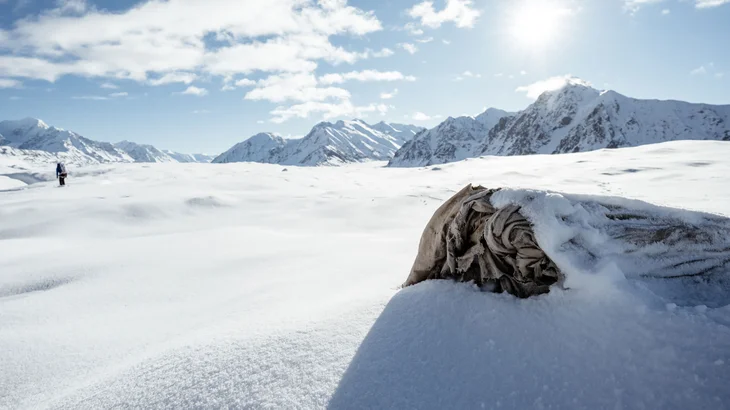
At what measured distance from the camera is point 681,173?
26.6ft

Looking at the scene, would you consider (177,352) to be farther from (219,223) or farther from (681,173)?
(681,173)

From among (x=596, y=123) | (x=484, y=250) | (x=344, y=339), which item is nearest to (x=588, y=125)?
(x=596, y=123)

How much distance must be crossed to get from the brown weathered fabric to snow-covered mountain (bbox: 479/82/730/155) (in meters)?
131

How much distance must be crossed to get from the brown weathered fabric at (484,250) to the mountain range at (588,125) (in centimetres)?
12935

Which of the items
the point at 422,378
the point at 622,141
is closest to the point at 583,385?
the point at 422,378

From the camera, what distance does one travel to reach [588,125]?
12725cm

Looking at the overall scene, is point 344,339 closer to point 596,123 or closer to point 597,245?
point 597,245

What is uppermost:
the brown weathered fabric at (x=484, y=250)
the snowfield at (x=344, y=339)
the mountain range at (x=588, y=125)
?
the mountain range at (x=588, y=125)

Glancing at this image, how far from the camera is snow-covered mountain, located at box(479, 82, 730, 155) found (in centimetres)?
10612

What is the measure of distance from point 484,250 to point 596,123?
148334mm

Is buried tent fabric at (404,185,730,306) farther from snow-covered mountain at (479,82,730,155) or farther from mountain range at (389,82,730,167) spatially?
snow-covered mountain at (479,82,730,155)

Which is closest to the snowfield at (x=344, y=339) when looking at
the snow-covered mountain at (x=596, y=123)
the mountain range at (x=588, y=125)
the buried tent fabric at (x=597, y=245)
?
the buried tent fabric at (x=597, y=245)

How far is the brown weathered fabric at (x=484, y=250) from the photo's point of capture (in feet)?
6.10

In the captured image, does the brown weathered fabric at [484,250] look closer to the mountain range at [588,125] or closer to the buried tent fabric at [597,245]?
the buried tent fabric at [597,245]
